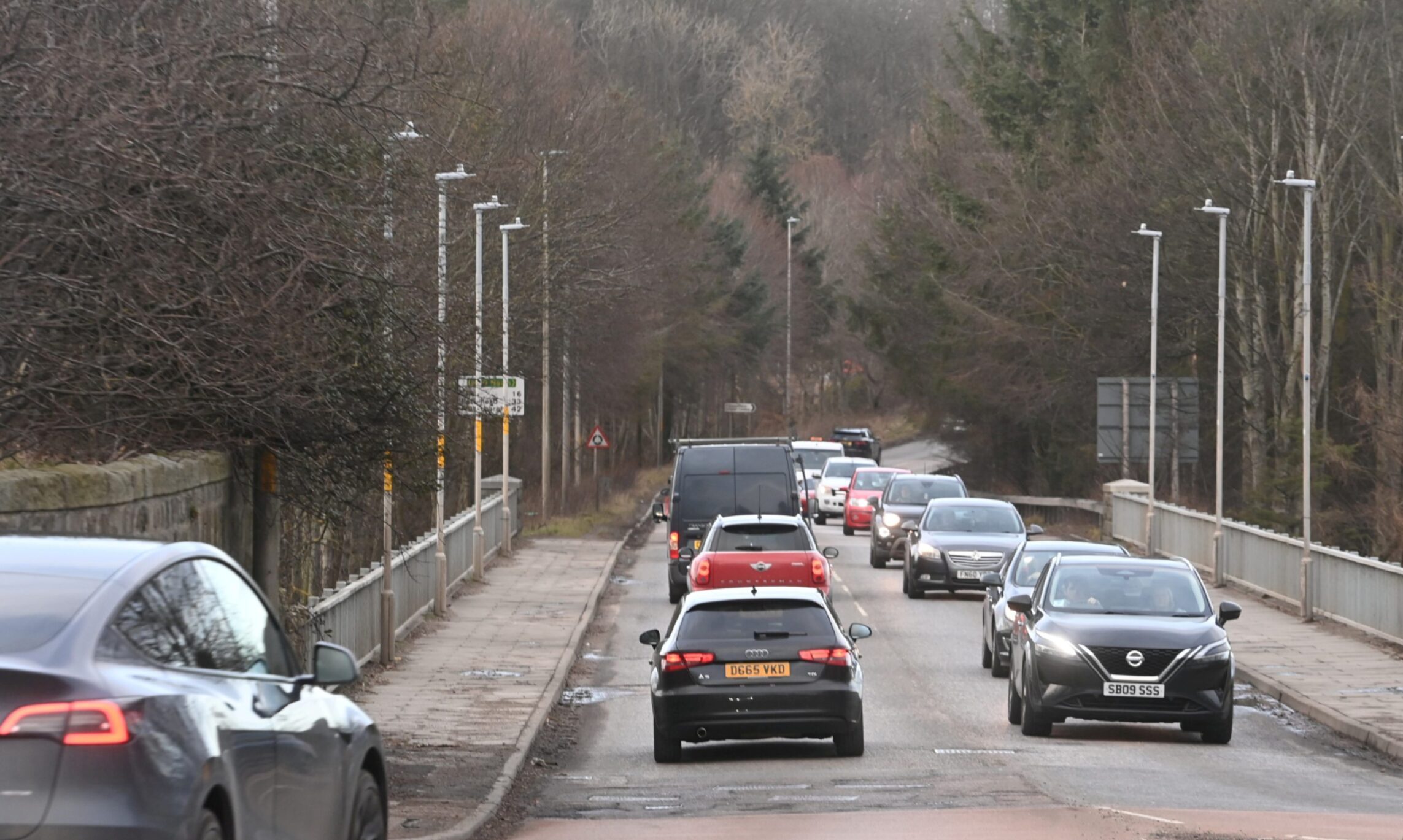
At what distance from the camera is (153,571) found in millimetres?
6309

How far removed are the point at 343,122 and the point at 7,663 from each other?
1006 centimetres

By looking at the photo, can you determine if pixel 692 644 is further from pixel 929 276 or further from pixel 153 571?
pixel 929 276

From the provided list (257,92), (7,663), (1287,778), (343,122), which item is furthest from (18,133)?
(1287,778)

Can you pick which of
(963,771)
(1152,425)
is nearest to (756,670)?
(963,771)

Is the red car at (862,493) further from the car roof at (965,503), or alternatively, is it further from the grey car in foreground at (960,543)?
the grey car in foreground at (960,543)

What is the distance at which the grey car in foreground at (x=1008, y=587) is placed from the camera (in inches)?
859

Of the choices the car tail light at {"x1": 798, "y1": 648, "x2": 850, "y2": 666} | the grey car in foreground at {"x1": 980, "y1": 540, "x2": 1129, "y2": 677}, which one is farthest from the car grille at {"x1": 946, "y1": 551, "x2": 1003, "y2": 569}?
the car tail light at {"x1": 798, "y1": 648, "x2": 850, "y2": 666}

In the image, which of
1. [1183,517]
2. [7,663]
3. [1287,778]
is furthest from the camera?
[1183,517]

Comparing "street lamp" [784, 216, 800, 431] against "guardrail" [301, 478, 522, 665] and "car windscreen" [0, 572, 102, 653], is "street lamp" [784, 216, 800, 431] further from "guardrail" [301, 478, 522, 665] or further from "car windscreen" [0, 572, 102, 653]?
"car windscreen" [0, 572, 102, 653]

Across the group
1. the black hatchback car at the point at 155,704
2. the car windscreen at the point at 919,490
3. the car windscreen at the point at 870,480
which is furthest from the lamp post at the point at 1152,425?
the black hatchback car at the point at 155,704

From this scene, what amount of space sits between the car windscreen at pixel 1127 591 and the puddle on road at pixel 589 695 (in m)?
5.04

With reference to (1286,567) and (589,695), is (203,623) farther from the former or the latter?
(1286,567)

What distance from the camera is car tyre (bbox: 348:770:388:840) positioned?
25.9ft

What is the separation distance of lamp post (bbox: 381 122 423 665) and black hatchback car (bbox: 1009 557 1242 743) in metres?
5.69
